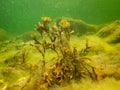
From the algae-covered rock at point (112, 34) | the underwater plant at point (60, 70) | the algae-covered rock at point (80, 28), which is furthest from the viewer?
the algae-covered rock at point (80, 28)

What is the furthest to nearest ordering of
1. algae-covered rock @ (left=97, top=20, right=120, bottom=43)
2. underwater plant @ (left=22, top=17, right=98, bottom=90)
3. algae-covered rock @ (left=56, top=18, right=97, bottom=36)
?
algae-covered rock @ (left=56, top=18, right=97, bottom=36) → algae-covered rock @ (left=97, top=20, right=120, bottom=43) → underwater plant @ (left=22, top=17, right=98, bottom=90)

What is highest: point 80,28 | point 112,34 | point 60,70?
point 80,28

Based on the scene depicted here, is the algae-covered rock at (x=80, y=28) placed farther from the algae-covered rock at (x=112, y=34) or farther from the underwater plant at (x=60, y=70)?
the underwater plant at (x=60, y=70)

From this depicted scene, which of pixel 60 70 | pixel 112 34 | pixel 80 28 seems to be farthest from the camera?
pixel 80 28

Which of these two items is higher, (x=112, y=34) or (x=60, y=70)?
(x=112, y=34)

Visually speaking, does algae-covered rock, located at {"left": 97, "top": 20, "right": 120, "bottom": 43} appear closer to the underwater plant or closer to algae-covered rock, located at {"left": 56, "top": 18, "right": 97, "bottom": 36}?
algae-covered rock, located at {"left": 56, "top": 18, "right": 97, "bottom": 36}

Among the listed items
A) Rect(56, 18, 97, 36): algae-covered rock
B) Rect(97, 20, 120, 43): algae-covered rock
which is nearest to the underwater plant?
Rect(97, 20, 120, 43): algae-covered rock

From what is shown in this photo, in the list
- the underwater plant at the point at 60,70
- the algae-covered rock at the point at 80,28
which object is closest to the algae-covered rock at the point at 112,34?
the algae-covered rock at the point at 80,28

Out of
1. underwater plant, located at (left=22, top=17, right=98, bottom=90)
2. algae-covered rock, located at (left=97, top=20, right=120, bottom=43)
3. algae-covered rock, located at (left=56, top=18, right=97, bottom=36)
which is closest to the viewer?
underwater plant, located at (left=22, top=17, right=98, bottom=90)

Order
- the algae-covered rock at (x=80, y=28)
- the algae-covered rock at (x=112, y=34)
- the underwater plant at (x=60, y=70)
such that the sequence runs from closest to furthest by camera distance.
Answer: the underwater plant at (x=60, y=70) → the algae-covered rock at (x=112, y=34) → the algae-covered rock at (x=80, y=28)

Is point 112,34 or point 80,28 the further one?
point 80,28

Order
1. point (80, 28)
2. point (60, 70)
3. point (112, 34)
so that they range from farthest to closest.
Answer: point (80, 28)
point (112, 34)
point (60, 70)

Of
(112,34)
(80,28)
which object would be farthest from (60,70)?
(80,28)

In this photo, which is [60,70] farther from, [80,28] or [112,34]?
[80,28]
